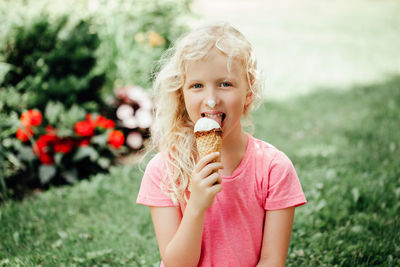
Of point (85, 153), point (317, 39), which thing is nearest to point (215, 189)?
point (85, 153)

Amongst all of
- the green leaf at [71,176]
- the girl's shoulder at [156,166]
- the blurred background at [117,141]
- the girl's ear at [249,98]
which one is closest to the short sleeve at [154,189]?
the girl's shoulder at [156,166]

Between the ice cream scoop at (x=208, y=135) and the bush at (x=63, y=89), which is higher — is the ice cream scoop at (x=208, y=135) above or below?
above

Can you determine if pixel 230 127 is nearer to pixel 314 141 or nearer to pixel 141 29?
pixel 314 141

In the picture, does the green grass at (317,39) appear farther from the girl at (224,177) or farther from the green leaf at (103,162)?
the girl at (224,177)

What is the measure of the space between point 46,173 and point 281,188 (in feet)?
9.51

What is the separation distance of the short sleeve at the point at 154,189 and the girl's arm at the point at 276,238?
1.62 feet

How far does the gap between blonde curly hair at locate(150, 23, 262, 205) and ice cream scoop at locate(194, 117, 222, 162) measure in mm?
287

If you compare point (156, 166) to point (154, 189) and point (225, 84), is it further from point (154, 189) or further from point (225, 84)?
point (225, 84)

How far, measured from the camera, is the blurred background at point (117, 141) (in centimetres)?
286

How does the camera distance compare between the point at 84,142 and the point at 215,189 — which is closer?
the point at 215,189

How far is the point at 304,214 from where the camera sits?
3.15 metres

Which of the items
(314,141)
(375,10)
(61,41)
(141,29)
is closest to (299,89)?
(314,141)

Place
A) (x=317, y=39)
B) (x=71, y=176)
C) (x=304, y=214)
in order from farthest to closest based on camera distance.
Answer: (x=317, y=39) → (x=71, y=176) → (x=304, y=214)

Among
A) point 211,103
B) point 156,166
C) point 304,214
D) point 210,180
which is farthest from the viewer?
point 304,214
